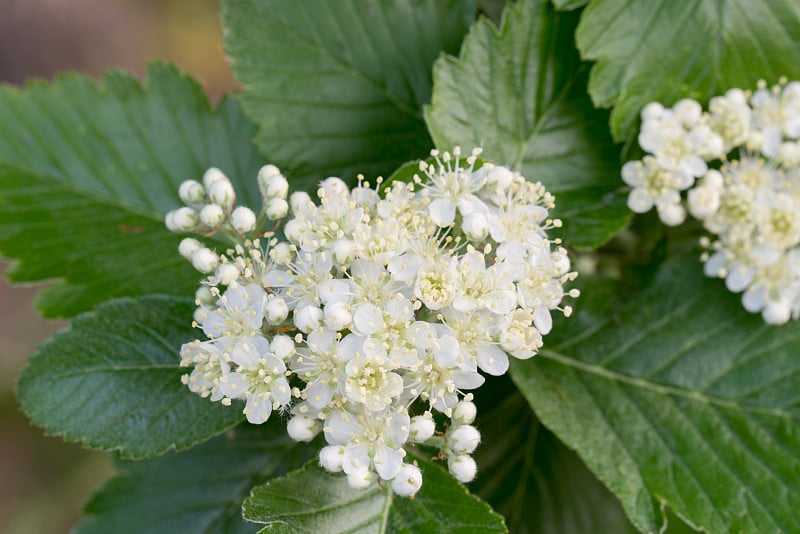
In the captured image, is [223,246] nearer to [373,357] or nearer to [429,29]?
[373,357]

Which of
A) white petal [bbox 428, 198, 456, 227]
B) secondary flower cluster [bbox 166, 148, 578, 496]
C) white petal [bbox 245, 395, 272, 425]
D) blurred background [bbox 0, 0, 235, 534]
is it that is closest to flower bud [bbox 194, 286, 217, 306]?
secondary flower cluster [bbox 166, 148, 578, 496]

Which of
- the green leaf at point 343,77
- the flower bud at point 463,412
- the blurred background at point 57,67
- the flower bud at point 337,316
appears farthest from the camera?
the blurred background at point 57,67

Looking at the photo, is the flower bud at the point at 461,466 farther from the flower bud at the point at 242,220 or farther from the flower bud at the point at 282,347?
the flower bud at the point at 242,220

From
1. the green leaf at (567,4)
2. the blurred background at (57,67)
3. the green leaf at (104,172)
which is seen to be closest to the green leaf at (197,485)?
the green leaf at (104,172)

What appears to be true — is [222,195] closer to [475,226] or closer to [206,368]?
[206,368]

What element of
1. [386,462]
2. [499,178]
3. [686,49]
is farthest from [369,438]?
[686,49]

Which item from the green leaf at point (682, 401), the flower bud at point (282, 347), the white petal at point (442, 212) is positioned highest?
the white petal at point (442, 212)

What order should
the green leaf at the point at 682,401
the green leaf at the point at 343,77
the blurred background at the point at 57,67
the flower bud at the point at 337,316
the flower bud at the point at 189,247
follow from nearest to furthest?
the flower bud at the point at 337,316
the flower bud at the point at 189,247
the green leaf at the point at 682,401
the green leaf at the point at 343,77
the blurred background at the point at 57,67
